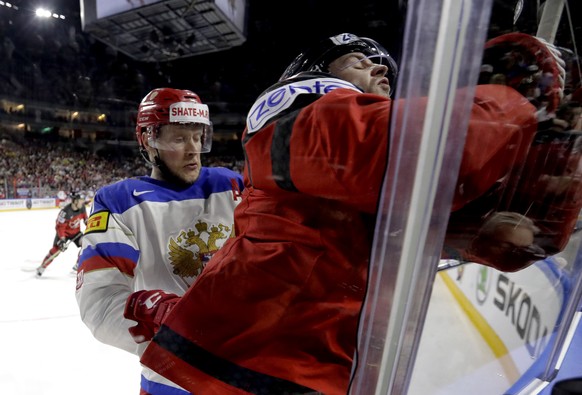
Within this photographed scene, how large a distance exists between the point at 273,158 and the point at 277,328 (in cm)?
22

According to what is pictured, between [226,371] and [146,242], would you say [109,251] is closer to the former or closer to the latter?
[146,242]

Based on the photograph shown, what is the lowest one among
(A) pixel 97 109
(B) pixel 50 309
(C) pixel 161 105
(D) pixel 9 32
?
(A) pixel 97 109

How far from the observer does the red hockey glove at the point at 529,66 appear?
1.17 ft

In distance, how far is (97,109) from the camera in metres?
15.2

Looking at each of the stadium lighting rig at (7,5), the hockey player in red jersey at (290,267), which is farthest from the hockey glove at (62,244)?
the stadium lighting rig at (7,5)

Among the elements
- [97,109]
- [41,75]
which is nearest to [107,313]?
[97,109]

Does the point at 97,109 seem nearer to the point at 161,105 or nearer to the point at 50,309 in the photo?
the point at 50,309

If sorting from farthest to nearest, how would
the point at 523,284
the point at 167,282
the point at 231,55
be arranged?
1. the point at 231,55
2. the point at 167,282
3. the point at 523,284

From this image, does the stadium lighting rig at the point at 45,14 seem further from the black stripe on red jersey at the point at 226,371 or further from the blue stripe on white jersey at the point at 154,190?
the black stripe on red jersey at the point at 226,371

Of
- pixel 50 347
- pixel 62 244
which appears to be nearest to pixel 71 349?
pixel 50 347

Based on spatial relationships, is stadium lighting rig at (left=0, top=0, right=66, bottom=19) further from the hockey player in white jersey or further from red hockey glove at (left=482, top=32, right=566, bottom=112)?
red hockey glove at (left=482, top=32, right=566, bottom=112)

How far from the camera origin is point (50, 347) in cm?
256

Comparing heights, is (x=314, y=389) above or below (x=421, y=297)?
below

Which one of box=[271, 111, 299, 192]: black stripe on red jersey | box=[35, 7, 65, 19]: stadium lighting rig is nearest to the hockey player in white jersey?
box=[271, 111, 299, 192]: black stripe on red jersey
